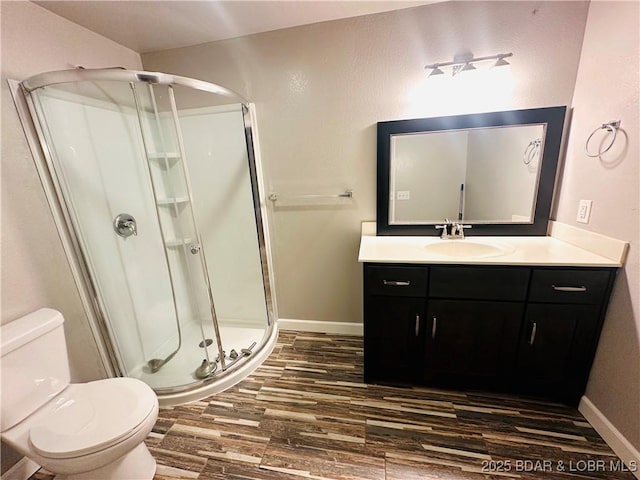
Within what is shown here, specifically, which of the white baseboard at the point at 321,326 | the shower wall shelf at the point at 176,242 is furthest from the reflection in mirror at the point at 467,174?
the shower wall shelf at the point at 176,242

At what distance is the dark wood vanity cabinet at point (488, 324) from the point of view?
1346 millimetres

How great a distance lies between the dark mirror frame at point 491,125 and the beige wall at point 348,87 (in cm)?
6

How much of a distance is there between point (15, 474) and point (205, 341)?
0.97 m

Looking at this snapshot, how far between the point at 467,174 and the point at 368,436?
5.54 ft

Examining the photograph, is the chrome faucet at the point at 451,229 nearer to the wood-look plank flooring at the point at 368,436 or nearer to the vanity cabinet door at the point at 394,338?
the vanity cabinet door at the point at 394,338

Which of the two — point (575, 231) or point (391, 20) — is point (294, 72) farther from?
point (575, 231)

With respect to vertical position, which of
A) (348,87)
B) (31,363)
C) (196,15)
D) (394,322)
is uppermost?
(196,15)

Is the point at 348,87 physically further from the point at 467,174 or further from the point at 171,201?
the point at 171,201

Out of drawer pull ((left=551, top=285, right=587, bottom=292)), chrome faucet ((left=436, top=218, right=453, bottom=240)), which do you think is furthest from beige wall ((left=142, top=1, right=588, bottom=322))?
drawer pull ((left=551, top=285, right=587, bottom=292))

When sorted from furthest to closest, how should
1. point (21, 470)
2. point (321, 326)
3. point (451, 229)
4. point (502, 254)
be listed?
1. point (321, 326)
2. point (451, 229)
3. point (502, 254)
4. point (21, 470)

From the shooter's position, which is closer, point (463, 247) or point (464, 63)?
point (464, 63)

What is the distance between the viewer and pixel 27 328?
1174 mm

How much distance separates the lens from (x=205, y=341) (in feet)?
6.22

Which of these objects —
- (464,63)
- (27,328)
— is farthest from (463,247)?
(27,328)
